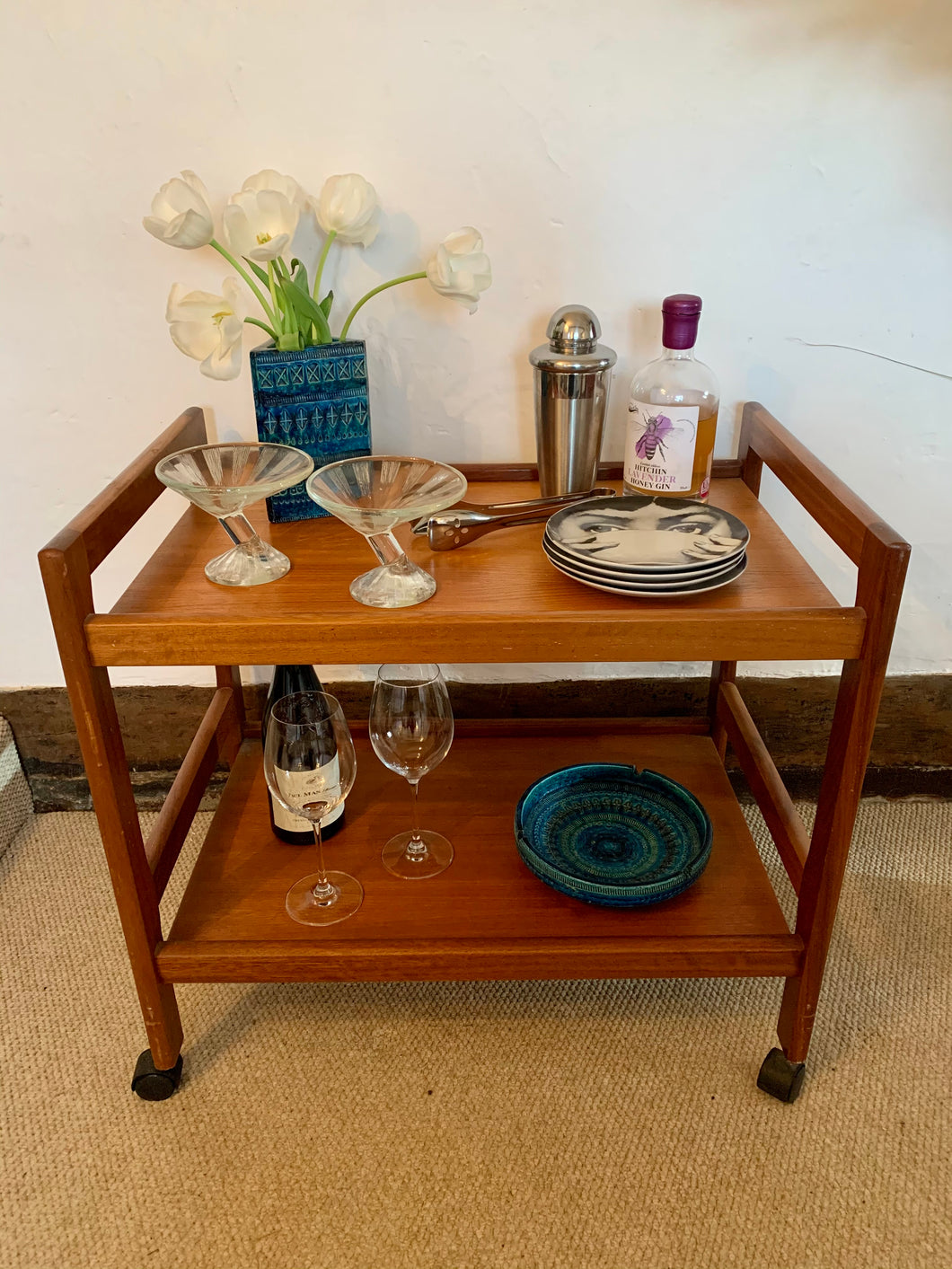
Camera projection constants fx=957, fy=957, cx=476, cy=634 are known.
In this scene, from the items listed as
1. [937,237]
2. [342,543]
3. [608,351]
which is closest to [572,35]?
[608,351]

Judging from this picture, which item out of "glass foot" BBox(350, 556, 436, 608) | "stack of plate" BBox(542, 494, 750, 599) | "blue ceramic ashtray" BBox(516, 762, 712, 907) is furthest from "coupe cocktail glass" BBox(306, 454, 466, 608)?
"blue ceramic ashtray" BBox(516, 762, 712, 907)

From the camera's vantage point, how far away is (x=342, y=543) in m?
1.09

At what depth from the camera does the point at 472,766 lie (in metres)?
1.35

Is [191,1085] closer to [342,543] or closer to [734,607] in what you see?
[342,543]

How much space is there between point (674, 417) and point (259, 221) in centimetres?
50

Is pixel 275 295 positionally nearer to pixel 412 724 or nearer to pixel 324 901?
pixel 412 724

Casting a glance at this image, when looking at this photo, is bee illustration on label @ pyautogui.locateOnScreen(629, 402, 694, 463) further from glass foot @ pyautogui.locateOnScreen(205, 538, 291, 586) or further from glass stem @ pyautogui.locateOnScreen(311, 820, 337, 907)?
glass stem @ pyautogui.locateOnScreen(311, 820, 337, 907)

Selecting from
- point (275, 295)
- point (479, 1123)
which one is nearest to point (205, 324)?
point (275, 295)

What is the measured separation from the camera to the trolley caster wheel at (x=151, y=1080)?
1092 mm

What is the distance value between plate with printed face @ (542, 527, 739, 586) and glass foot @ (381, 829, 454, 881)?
1.42 feet

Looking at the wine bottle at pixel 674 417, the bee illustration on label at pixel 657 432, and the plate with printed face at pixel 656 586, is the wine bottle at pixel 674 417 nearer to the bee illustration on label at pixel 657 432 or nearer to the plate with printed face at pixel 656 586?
the bee illustration on label at pixel 657 432

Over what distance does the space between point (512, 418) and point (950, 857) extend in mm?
926

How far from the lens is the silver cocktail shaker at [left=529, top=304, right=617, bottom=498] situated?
43.5 inches

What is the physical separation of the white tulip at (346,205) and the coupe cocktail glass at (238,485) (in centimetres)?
26
